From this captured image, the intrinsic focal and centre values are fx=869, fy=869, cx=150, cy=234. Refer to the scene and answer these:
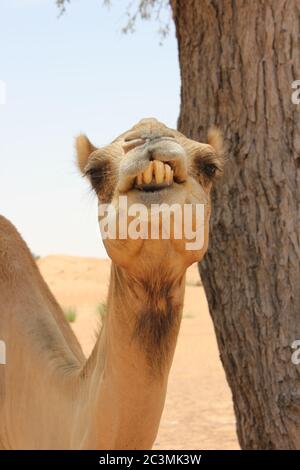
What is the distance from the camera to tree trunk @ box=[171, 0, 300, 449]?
5340mm

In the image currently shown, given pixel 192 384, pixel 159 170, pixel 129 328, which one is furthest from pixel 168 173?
pixel 192 384

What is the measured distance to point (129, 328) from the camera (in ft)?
10.7

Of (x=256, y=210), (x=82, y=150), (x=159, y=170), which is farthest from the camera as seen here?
(x=256, y=210)

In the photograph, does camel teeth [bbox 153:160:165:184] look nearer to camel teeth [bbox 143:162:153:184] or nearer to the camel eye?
camel teeth [bbox 143:162:153:184]

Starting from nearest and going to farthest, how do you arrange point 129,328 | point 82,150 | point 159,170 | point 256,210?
point 159,170, point 129,328, point 82,150, point 256,210

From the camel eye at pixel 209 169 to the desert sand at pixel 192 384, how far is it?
0.98 meters

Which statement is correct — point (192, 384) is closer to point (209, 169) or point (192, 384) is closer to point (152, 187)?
point (209, 169)

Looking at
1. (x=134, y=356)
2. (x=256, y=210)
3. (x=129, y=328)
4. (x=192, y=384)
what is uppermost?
(x=256, y=210)

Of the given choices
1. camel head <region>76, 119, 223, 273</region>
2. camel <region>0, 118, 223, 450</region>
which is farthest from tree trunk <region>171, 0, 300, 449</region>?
camel head <region>76, 119, 223, 273</region>

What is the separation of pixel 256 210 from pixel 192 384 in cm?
974

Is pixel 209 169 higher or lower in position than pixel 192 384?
higher

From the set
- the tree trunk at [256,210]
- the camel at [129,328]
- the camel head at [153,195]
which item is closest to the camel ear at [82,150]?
the camel at [129,328]

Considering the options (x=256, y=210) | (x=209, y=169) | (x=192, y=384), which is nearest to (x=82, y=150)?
(x=209, y=169)

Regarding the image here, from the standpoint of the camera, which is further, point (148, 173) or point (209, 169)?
point (209, 169)
